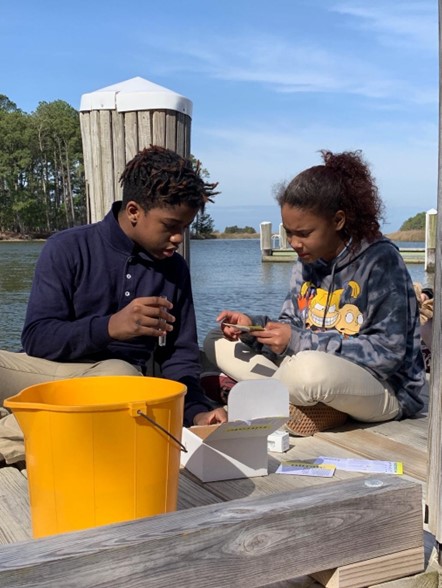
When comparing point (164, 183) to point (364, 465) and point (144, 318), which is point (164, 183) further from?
point (364, 465)

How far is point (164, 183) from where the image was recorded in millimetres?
2957

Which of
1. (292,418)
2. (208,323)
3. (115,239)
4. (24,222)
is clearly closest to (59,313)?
(115,239)

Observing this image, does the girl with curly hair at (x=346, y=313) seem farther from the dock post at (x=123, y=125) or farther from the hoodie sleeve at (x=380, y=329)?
the dock post at (x=123, y=125)

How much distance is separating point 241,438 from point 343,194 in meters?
1.32

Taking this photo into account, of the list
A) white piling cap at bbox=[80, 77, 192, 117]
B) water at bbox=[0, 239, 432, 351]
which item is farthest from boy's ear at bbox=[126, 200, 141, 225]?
water at bbox=[0, 239, 432, 351]

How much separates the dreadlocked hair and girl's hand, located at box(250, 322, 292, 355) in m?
0.63

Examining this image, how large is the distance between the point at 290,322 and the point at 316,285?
9.7 inches

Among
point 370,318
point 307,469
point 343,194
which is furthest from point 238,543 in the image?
point 343,194

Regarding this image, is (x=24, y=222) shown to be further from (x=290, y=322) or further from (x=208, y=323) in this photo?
(x=290, y=322)

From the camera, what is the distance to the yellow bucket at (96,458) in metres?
1.73

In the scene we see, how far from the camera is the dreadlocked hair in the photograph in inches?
117

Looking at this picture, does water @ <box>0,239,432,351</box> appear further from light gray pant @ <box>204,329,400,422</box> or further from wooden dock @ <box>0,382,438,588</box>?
wooden dock @ <box>0,382,438,588</box>

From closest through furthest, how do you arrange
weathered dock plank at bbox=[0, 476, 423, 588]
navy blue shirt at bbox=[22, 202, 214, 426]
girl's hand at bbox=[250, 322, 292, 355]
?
weathered dock plank at bbox=[0, 476, 423, 588] → navy blue shirt at bbox=[22, 202, 214, 426] → girl's hand at bbox=[250, 322, 292, 355]

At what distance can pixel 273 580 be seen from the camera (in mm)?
1717
